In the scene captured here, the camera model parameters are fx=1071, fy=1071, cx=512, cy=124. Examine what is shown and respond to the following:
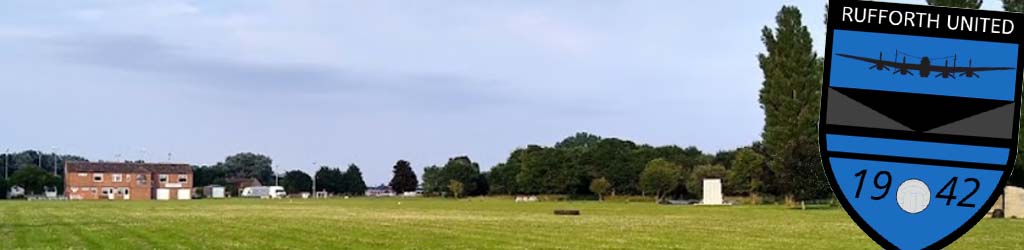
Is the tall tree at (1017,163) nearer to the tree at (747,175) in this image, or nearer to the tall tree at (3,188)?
the tree at (747,175)

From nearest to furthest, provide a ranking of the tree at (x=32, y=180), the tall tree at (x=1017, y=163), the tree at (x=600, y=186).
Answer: the tall tree at (x=1017, y=163), the tree at (x=600, y=186), the tree at (x=32, y=180)

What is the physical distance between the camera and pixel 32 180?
15750cm

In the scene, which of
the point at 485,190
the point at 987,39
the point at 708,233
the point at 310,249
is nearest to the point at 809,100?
the point at 708,233

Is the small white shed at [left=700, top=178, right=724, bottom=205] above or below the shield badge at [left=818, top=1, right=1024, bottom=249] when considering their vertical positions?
below

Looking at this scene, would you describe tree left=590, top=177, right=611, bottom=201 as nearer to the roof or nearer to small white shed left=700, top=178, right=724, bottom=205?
small white shed left=700, top=178, right=724, bottom=205

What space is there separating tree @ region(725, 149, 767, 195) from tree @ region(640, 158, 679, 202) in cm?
1235

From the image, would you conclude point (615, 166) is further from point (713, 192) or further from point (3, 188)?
point (3, 188)

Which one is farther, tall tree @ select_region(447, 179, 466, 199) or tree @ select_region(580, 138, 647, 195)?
tall tree @ select_region(447, 179, 466, 199)

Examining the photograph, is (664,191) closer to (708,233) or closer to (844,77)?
(708,233)

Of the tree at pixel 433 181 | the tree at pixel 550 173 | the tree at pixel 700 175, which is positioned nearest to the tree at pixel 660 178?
the tree at pixel 700 175

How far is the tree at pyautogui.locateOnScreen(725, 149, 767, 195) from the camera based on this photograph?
8988 centimetres

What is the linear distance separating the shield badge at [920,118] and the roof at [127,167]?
17627 cm

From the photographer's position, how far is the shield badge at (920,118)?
370cm

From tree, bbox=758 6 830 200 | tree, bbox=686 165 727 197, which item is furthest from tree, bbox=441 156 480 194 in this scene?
tree, bbox=758 6 830 200
